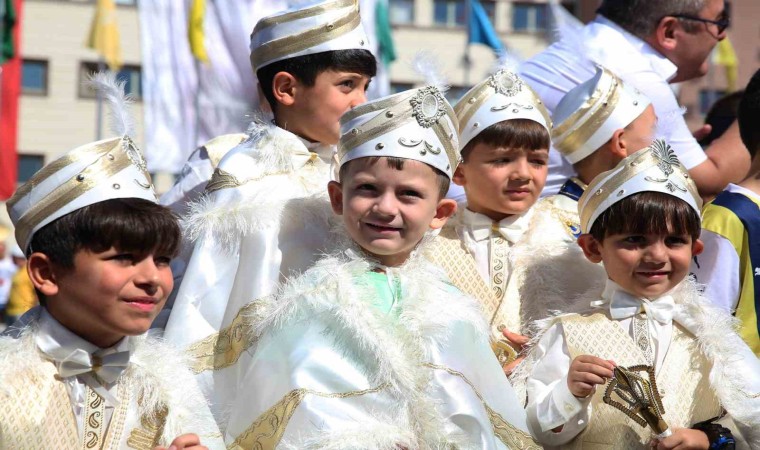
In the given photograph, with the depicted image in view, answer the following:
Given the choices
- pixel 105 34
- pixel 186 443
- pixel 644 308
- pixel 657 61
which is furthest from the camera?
pixel 105 34

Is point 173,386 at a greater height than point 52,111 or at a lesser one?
greater

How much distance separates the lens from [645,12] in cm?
603

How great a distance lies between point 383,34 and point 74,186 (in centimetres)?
2032

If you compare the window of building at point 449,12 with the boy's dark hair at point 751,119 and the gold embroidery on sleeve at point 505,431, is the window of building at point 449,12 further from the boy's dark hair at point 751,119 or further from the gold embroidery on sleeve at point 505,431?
the gold embroidery on sleeve at point 505,431

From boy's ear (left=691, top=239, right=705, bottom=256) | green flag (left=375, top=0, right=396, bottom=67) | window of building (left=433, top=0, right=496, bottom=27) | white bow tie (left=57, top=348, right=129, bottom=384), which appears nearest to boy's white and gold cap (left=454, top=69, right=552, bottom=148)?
boy's ear (left=691, top=239, right=705, bottom=256)

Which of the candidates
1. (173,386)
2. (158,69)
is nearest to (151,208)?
(173,386)

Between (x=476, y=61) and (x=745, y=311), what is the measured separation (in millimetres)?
32151

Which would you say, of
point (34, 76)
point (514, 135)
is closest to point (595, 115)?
point (514, 135)

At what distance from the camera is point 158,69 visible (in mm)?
17141

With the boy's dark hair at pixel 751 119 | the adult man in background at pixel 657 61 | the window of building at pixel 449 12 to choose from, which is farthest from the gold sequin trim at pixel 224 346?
the window of building at pixel 449 12

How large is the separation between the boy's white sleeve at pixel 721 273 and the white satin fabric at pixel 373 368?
3.72 ft

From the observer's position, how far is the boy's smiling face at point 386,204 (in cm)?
396

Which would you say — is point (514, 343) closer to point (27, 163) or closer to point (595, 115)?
point (595, 115)

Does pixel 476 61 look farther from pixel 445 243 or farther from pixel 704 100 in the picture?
pixel 445 243
